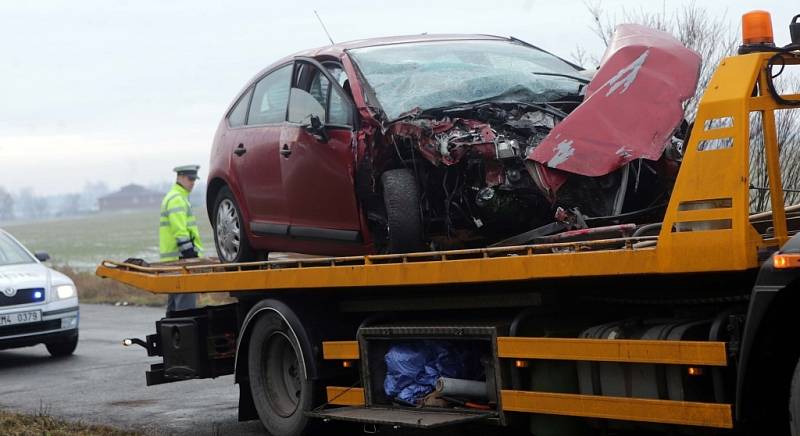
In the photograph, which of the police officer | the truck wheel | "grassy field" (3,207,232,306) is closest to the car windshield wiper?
the truck wheel

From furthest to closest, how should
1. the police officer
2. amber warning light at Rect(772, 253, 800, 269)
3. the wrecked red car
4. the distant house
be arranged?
the distant house, the police officer, the wrecked red car, amber warning light at Rect(772, 253, 800, 269)

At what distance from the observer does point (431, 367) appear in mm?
7484

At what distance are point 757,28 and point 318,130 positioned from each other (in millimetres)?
3293

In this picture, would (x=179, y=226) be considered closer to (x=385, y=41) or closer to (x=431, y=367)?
(x=385, y=41)

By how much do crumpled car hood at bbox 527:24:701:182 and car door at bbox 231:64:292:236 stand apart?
7.90 feet

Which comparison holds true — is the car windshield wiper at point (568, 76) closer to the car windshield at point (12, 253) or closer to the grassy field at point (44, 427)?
the grassy field at point (44, 427)

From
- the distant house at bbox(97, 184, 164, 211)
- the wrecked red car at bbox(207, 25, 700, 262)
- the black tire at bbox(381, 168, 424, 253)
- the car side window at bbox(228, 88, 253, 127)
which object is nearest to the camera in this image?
the wrecked red car at bbox(207, 25, 700, 262)

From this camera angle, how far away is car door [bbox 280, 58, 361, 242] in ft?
27.0

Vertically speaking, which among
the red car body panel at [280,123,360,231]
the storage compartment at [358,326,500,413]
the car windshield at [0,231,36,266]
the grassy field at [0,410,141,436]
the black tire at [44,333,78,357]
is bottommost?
the grassy field at [0,410,141,436]

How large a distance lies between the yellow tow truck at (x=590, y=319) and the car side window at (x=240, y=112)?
1.47 meters

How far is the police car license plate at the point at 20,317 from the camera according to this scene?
13680 millimetres

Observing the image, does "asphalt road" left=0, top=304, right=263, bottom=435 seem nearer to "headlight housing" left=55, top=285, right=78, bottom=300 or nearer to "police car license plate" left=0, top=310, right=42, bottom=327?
"police car license plate" left=0, top=310, right=42, bottom=327

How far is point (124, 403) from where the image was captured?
417 inches

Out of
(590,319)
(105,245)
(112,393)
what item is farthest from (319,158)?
(105,245)
